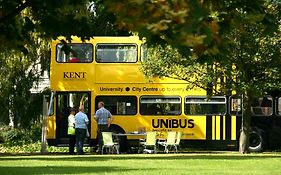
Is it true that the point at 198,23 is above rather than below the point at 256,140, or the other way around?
above

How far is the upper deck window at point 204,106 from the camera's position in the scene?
26.6 m

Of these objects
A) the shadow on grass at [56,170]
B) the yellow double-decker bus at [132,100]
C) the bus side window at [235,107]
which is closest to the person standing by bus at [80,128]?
the yellow double-decker bus at [132,100]

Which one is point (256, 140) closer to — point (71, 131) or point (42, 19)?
point (71, 131)

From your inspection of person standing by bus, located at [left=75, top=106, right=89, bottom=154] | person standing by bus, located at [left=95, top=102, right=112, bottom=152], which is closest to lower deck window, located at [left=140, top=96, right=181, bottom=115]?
person standing by bus, located at [left=95, top=102, right=112, bottom=152]

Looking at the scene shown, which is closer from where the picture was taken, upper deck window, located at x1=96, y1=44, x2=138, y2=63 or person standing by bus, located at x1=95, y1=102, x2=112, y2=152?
person standing by bus, located at x1=95, y1=102, x2=112, y2=152

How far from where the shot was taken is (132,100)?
87.5 ft

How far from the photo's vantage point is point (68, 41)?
7930mm

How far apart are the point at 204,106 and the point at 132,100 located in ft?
8.97

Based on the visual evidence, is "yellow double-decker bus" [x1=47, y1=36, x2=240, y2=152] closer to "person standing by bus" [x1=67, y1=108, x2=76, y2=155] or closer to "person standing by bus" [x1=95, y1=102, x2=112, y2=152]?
"person standing by bus" [x1=95, y1=102, x2=112, y2=152]

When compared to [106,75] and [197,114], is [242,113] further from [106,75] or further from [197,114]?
[106,75]

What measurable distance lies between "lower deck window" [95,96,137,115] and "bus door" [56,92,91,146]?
0.49m

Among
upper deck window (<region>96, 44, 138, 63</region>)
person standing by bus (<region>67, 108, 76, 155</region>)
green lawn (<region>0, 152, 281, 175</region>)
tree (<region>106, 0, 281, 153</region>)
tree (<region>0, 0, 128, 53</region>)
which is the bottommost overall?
green lawn (<region>0, 152, 281, 175</region>)

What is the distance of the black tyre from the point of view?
86.8ft

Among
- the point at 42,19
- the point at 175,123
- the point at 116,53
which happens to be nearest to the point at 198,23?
the point at 42,19
